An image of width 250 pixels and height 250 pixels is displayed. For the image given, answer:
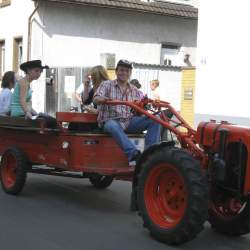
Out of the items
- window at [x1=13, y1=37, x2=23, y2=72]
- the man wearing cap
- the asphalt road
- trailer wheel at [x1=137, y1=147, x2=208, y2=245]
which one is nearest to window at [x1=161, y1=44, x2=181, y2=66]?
window at [x1=13, y1=37, x2=23, y2=72]

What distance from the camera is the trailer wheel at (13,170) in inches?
313

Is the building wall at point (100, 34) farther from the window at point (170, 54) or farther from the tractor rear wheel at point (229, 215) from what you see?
the tractor rear wheel at point (229, 215)

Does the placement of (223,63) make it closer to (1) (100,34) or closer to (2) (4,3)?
(1) (100,34)

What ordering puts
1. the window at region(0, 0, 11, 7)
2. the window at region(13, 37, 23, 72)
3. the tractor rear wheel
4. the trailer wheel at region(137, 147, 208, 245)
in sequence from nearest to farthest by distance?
1. the trailer wheel at region(137, 147, 208, 245)
2. the tractor rear wheel
3. the window at region(13, 37, 23, 72)
4. the window at region(0, 0, 11, 7)

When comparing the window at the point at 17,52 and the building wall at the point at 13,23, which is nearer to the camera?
the building wall at the point at 13,23

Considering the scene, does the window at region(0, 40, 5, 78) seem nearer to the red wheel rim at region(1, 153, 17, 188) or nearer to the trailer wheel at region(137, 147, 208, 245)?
the red wheel rim at region(1, 153, 17, 188)

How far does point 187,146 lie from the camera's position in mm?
6188

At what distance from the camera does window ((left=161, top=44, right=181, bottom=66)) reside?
80.2ft

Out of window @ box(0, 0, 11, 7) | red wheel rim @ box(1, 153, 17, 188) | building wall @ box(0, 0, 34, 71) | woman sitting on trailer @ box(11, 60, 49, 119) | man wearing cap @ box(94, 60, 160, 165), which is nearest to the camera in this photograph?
man wearing cap @ box(94, 60, 160, 165)

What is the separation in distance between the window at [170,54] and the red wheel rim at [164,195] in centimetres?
1865

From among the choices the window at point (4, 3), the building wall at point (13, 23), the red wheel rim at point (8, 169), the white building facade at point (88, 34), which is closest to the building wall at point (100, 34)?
the white building facade at point (88, 34)

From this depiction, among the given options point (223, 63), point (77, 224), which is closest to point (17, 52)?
point (223, 63)

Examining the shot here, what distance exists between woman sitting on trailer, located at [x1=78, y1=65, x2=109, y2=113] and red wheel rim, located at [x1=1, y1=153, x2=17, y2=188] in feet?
4.21

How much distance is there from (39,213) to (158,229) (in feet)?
6.27
